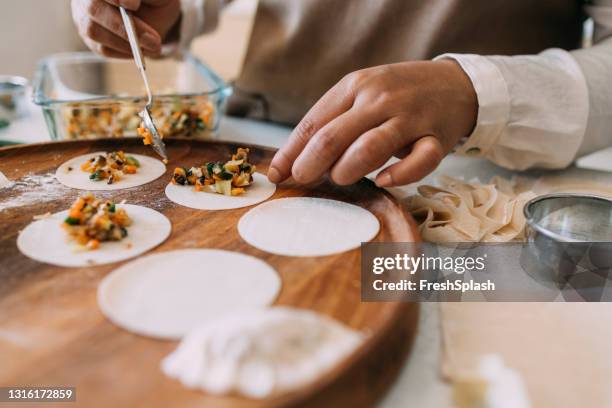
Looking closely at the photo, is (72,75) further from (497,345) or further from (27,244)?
(497,345)

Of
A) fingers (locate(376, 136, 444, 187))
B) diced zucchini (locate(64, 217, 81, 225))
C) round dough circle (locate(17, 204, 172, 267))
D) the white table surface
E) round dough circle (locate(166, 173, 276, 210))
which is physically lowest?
the white table surface

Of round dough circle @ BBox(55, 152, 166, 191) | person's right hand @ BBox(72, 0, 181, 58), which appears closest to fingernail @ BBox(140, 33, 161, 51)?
person's right hand @ BBox(72, 0, 181, 58)

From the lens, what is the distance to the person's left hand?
786 millimetres

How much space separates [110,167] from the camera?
954 millimetres

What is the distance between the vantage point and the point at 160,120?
1197 mm

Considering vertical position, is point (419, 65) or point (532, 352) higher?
point (419, 65)

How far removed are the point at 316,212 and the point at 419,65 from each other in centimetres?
29

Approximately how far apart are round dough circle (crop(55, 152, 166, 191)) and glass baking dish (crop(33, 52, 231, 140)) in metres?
0.16

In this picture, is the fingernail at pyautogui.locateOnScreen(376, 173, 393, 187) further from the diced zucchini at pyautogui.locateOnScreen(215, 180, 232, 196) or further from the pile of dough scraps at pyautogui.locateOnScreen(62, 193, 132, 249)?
the pile of dough scraps at pyautogui.locateOnScreen(62, 193, 132, 249)

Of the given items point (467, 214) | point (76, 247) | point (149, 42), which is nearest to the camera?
point (76, 247)

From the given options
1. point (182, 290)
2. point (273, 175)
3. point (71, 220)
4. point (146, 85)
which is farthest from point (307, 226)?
point (146, 85)

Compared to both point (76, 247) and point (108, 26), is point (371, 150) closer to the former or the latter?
point (76, 247)

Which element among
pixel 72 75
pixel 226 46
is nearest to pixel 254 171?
pixel 72 75

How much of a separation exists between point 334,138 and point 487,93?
0.31m
